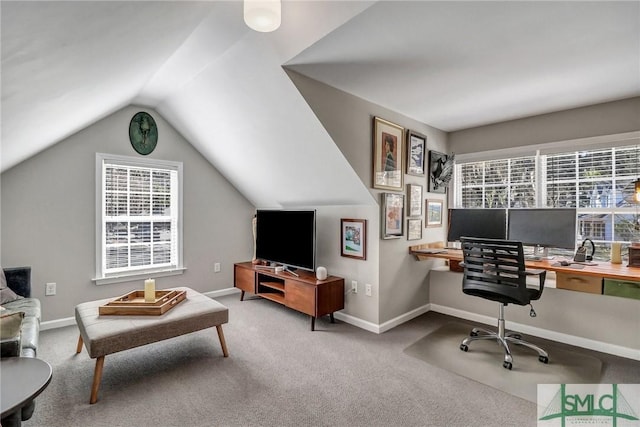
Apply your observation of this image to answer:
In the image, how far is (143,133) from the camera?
12.9 ft

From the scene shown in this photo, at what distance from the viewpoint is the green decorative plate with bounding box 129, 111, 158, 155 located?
12.6 feet

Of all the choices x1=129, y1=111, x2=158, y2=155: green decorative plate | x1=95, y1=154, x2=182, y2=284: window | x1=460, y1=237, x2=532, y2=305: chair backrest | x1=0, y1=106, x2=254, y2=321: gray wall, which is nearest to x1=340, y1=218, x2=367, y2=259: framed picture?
x1=460, y1=237, x2=532, y2=305: chair backrest

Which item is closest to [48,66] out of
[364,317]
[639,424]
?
[364,317]

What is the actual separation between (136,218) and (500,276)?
156 inches

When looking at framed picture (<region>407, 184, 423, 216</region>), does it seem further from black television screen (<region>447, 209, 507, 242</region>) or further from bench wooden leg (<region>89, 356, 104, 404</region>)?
bench wooden leg (<region>89, 356, 104, 404</region>)

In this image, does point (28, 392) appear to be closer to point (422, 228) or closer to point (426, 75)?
point (426, 75)

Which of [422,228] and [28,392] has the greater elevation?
[422,228]

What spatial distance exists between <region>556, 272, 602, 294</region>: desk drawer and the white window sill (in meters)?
4.13

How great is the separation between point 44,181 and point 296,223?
8.55 feet

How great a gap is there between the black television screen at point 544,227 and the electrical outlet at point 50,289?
184 inches

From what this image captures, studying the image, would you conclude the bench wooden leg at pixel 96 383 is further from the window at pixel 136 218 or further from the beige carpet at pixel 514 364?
the beige carpet at pixel 514 364

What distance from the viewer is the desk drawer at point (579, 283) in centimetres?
255

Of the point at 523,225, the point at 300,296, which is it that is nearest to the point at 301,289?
the point at 300,296

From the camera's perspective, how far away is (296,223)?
3746mm
